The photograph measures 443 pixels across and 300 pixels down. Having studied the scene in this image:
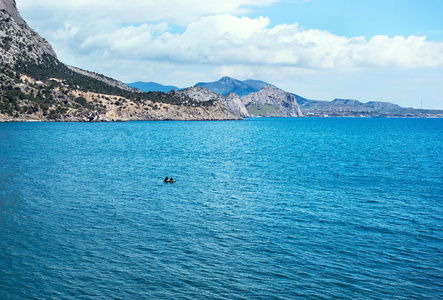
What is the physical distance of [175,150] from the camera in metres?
126

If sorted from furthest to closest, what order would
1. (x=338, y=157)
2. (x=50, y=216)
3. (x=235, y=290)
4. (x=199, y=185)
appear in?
1. (x=338, y=157)
2. (x=199, y=185)
3. (x=50, y=216)
4. (x=235, y=290)

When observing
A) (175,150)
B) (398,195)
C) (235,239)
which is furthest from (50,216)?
(175,150)

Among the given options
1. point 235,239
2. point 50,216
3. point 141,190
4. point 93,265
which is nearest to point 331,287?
point 235,239

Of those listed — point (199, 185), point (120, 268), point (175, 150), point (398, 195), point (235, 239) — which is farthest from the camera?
point (175, 150)

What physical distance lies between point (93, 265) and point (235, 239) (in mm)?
14815

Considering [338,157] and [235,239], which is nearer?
[235,239]

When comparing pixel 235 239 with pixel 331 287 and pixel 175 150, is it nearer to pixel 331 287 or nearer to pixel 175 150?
pixel 331 287

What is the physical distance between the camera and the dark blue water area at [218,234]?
32906 millimetres

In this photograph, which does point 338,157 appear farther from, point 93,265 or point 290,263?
point 93,265

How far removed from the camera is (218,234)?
4434 centimetres

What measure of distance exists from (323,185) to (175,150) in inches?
2509

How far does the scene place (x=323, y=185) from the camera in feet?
235

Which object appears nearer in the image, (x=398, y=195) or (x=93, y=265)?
(x=93, y=265)

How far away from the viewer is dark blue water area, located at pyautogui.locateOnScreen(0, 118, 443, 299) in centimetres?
3291
